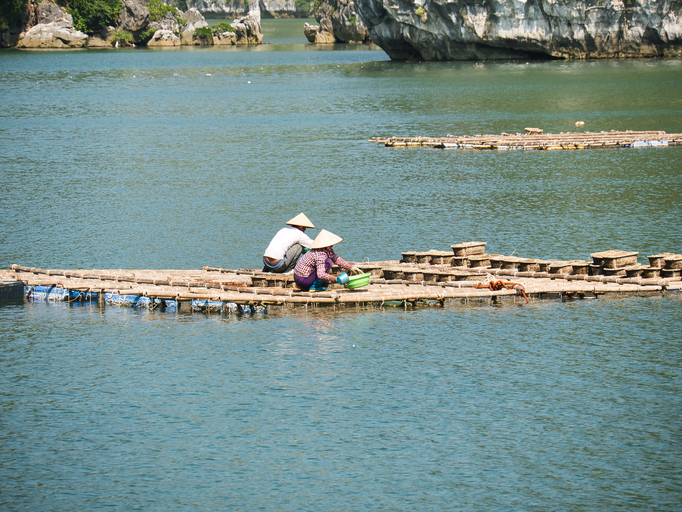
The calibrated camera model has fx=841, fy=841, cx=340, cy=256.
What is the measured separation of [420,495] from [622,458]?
3.04 metres

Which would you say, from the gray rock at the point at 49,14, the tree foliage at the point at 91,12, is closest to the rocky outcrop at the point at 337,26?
the tree foliage at the point at 91,12

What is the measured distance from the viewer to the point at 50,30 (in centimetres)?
11962

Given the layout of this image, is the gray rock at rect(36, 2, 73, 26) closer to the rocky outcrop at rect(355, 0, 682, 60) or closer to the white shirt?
the rocky outcrop at rect(355, 0, 682, 60)

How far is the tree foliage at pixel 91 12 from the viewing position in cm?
12262

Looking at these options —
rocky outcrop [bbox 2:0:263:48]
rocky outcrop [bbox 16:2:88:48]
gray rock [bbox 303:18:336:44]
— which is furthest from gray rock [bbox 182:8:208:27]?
rocky outcrop [bbox 16:2:88:48]

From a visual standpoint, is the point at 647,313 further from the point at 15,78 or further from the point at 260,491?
the point at 15,78

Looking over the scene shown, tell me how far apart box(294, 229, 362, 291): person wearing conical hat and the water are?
0.76 metres

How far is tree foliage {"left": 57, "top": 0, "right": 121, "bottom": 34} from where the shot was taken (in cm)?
12262

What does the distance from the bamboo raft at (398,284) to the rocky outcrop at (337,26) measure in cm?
10872

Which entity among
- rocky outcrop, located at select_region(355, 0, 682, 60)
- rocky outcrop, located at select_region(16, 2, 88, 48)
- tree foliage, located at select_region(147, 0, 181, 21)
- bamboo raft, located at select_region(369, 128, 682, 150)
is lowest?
bamboo raft, located at select_region(369, 128, 682, 150)

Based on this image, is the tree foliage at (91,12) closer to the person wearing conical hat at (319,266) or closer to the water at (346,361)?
the water at (346,361)

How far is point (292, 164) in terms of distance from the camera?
37281mm

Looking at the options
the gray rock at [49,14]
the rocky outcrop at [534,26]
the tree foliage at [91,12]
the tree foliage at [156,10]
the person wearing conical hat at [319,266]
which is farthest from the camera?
the tree foliage at [156,10]

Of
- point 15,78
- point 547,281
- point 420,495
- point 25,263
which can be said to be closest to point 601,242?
point 547,281
